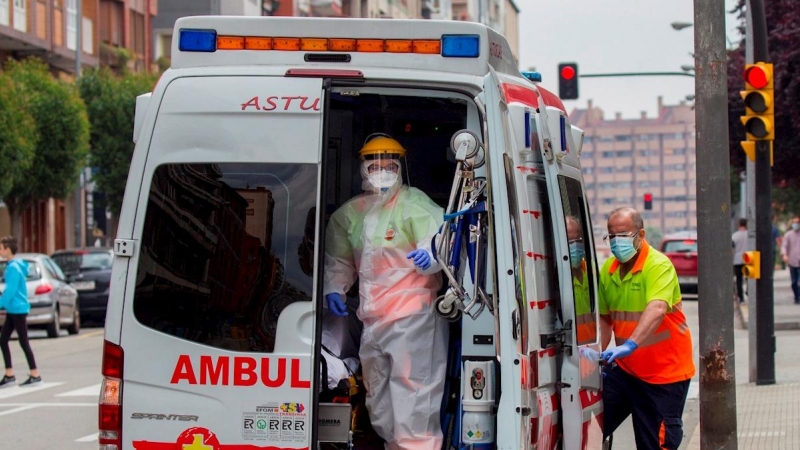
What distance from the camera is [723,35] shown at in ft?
27.8

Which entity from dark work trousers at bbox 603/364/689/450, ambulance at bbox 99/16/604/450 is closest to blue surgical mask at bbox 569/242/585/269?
dark work trousers at bbox 603/364/689/450

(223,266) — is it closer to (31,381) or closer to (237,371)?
(237,371)

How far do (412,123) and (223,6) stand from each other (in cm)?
2779

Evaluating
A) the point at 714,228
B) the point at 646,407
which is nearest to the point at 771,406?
the point at 714,228

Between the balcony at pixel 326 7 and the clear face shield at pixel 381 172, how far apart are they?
49.5m

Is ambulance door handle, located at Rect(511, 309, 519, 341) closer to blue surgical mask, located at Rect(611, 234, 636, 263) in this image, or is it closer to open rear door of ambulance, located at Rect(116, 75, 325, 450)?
open rear door of ambulance, located at Rect(116, 75, 325, 450)

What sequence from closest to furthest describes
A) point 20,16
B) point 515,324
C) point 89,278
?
1. point 515,324
2. point 89,278
3. point 20,16

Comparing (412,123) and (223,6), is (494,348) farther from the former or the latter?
(223,6)

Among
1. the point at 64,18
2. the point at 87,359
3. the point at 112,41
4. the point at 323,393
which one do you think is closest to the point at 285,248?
the point at 323,393

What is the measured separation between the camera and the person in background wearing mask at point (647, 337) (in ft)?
26.2

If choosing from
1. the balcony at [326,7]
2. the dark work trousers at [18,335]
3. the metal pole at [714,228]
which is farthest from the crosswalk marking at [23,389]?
the balcony at [326,7]

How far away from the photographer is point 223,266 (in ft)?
20.2

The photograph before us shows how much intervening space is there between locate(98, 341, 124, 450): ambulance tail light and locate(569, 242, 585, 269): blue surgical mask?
8.10ft

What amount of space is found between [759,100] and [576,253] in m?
6.16
